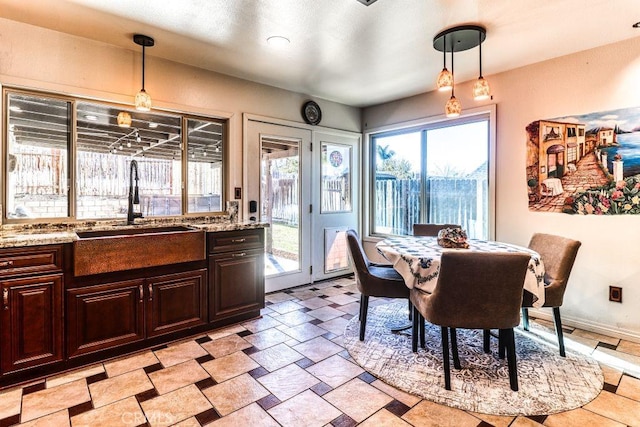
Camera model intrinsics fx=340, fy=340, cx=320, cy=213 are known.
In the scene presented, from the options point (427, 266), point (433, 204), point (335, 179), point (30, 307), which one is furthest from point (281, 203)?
point (30, 307)

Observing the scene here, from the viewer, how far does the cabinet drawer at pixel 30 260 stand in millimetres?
2088

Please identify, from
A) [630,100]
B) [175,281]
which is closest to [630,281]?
[630,100]

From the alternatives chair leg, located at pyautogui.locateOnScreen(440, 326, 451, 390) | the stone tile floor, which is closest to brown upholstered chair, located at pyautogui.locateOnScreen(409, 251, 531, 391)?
chair leg, located at pyautogui.locateOnScreen(440, 326, 451, 390)

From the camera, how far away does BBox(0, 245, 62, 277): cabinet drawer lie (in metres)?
2.09

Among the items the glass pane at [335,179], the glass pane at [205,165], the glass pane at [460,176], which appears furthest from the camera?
the glass pane at [335,179]

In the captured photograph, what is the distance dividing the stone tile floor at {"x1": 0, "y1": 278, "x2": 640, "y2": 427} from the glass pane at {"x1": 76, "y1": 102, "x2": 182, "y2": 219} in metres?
1.35

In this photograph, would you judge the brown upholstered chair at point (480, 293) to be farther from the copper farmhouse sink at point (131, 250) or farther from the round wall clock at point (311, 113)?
the round wall clock at point (311, 113)

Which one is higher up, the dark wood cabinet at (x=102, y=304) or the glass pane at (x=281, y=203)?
the glass pane at (x=281, y=203)

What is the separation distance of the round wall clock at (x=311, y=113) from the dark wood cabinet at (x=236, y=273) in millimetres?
1764

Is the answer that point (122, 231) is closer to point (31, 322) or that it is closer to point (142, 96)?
point (31, 322)

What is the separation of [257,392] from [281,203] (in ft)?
8.08

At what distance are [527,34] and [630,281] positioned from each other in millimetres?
2221

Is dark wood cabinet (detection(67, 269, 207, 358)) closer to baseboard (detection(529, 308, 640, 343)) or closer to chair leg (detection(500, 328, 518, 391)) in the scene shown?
chair leg (detection(500, 328, 518, 391))

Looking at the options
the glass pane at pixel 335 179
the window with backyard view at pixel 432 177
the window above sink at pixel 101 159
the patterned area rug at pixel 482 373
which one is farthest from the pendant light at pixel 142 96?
the window with backyard view at pixel 432 177
